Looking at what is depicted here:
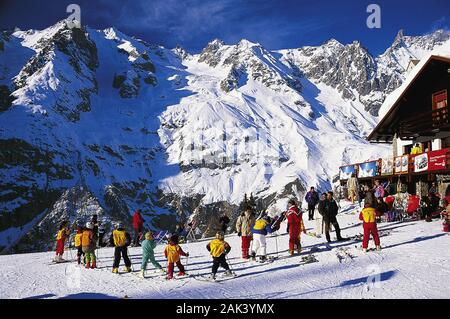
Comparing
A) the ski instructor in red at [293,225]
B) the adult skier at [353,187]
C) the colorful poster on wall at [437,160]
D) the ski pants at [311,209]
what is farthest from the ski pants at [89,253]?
the adult skier at [353,187]

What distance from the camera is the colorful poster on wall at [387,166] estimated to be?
2493 cm

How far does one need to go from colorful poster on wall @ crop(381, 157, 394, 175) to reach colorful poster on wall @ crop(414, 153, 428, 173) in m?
2.47

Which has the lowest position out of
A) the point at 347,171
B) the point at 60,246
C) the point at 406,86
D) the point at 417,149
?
the point at 60,246

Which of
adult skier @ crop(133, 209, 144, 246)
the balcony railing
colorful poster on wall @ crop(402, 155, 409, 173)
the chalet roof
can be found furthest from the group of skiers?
the chalet roof

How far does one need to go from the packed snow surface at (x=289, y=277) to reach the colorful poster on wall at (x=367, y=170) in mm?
12693

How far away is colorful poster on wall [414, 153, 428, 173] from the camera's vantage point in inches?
850

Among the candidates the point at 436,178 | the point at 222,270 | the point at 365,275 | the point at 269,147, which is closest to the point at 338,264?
the point at 365,275

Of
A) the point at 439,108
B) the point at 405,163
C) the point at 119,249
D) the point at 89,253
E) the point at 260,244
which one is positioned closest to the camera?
the point at 119,249

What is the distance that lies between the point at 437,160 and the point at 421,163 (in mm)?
1438

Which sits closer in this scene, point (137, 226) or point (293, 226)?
point (293, 226)

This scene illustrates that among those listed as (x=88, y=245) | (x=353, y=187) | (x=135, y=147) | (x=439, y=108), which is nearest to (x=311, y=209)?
(x=353, y=187)

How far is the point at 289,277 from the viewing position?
10008 millimetres

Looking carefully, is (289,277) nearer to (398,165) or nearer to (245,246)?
(245,246)

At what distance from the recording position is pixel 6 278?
465 inches
